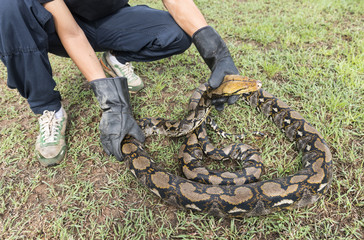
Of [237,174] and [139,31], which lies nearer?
[237,174]

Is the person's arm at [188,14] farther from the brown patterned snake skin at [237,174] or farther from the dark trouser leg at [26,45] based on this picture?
the dark trouser leg at [26,45]

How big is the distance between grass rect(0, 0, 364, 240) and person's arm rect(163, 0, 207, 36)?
117 centimetres

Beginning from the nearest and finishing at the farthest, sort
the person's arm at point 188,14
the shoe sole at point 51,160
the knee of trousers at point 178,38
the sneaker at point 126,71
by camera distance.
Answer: the shoe sole at point 51,160 → the person's arm at point 188,14 → the knee of trousers at point 178,38 → the sneaker at point 126,71

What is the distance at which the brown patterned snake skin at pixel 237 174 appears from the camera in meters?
2.35

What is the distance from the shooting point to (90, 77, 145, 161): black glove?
9.82 ft

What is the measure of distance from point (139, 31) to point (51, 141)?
2.17m

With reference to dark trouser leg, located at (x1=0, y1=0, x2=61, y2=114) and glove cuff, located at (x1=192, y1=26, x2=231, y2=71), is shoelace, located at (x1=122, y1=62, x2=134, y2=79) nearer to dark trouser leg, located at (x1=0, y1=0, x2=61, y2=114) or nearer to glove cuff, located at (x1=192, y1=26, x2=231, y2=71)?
dark trouser leg, located at (x1=0, y1=0, x2=61, y2=114)

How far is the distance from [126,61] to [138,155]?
83.6 inches

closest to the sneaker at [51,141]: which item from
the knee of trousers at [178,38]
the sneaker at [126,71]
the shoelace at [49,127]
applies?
the shoelace at [49,127]

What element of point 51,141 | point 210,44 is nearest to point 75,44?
point 51,141

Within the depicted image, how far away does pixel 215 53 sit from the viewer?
314cm

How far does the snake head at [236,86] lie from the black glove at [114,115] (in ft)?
4.51

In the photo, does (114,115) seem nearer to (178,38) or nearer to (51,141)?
(51,141)

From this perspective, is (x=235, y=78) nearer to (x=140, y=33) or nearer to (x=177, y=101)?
(x=177, y=101)
